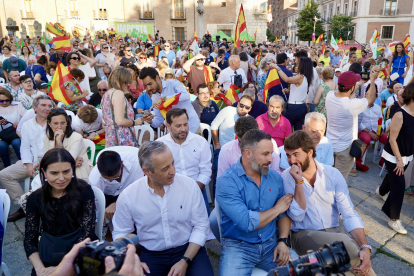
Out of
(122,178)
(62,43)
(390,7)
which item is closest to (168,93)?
(122,178)

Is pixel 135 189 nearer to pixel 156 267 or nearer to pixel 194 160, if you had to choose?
pixel 156 267

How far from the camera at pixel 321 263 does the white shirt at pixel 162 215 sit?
1.02 metres

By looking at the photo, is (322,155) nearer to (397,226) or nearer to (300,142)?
(300,142)

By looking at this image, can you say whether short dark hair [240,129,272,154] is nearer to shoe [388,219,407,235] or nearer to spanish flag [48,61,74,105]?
shoe [388,219,407,235]

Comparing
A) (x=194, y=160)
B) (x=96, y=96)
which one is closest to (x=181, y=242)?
(x=194, y=160)

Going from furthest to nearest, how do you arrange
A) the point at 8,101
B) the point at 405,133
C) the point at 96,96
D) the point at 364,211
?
the point at 96,96
the point at 8,101
the point at 364,211
the point at 405,133

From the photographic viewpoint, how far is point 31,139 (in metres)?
3.76

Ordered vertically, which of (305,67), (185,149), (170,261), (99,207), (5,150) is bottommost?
(170,261)

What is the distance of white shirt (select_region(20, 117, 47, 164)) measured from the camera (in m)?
3.75

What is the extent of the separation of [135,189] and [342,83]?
8.89ft

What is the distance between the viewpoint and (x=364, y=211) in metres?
3.88

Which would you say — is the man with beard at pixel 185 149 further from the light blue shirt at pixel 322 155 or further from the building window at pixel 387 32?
the building window at pixel 387 32

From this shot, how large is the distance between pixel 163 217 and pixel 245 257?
0.70 metres

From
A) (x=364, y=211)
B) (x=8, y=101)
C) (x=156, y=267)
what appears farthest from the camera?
(x=8, y=101)
